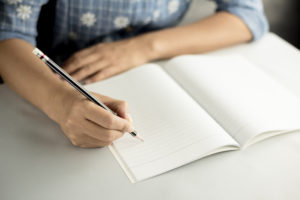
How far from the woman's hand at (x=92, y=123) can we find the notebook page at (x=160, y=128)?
0.04 meters

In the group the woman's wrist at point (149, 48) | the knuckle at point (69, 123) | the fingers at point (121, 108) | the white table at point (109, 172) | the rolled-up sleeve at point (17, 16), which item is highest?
the rolled-up sleeve at point (17, 16)

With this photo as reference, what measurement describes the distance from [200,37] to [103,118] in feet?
1.40

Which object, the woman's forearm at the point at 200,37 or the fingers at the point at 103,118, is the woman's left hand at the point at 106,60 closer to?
the woman's forearm at the point at 200,37

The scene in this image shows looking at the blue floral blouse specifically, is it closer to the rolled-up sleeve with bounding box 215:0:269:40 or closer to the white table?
the rolled-up sleeve with bounding box 215:0:269:40

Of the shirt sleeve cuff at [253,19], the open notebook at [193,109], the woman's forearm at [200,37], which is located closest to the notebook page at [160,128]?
the open notebook at [193,109]

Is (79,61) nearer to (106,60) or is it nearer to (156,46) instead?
(106,60)

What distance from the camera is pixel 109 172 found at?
592mm

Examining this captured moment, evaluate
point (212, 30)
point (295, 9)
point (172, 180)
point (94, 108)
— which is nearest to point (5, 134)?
point (94, 108)

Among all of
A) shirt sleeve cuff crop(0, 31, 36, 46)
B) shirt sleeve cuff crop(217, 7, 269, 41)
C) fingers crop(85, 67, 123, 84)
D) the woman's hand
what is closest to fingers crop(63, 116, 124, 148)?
the woman's hand

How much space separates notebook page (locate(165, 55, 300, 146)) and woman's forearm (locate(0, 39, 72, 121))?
0.26 metres

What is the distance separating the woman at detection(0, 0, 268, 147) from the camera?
618 mm

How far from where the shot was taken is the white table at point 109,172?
56 centimetres

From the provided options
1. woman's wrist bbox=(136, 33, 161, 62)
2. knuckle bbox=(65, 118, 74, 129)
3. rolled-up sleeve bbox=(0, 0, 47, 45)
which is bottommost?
knuckle bbox=(65, 118, 74, 129)

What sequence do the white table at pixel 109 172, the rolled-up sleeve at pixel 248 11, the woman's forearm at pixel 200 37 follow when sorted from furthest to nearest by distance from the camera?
the rolled-up sleeve at pixel 248 11
the woman's forearm at pixel 200 37
the white table at pixel 109 172
